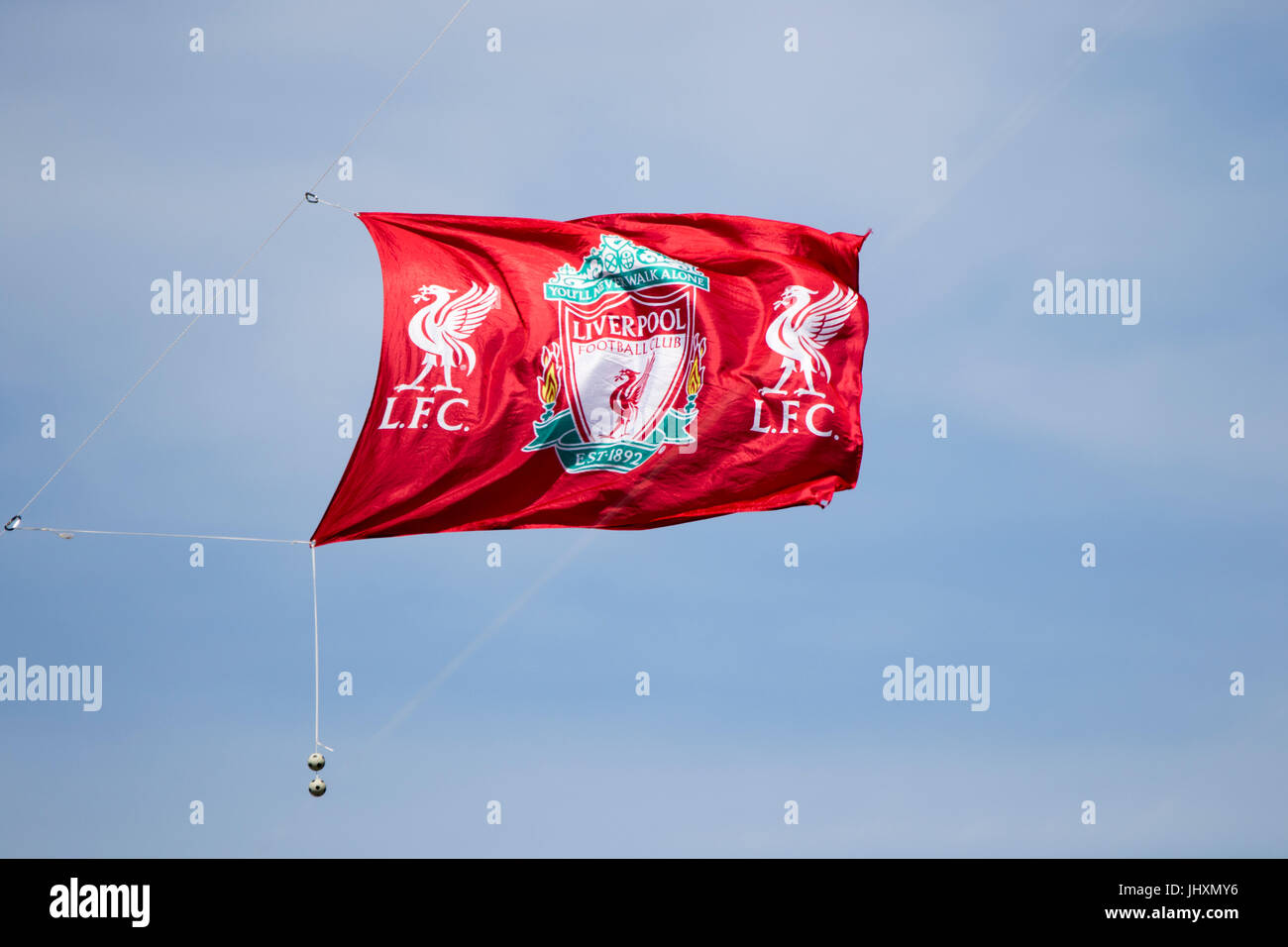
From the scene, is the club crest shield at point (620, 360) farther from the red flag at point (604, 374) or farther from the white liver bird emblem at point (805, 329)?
the white liver bird emblem at point (805, 329)

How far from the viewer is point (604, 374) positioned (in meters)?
45.0

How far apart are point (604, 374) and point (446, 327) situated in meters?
3.63

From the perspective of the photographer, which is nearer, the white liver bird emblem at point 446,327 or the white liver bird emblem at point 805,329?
the white liver bird emblem at point 446,327

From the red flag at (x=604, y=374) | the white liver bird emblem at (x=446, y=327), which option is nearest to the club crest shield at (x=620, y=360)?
the red flag at (x=604, y=374)

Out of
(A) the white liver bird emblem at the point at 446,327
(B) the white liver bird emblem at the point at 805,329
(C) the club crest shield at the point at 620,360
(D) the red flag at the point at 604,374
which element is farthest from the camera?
(B) the white liver bird emblem at the point at 805,329

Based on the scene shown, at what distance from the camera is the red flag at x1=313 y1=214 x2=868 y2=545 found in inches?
1682

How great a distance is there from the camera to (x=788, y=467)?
4525 centimetres

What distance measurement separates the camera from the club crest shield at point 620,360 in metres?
44.4

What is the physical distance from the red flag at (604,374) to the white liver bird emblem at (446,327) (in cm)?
4

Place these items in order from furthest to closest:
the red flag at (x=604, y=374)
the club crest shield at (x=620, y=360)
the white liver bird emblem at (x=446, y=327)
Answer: the club crest shield at (x=620, y=360) → the white liver bird emblem at (x=446, y=327) → the red flag at (x=604, y=374)

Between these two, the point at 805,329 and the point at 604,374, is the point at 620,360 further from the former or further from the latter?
the point at 805,329

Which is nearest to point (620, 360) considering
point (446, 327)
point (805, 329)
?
point (446, 327)

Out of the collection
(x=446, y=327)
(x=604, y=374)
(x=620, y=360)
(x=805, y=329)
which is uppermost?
(x=805, y=329)
